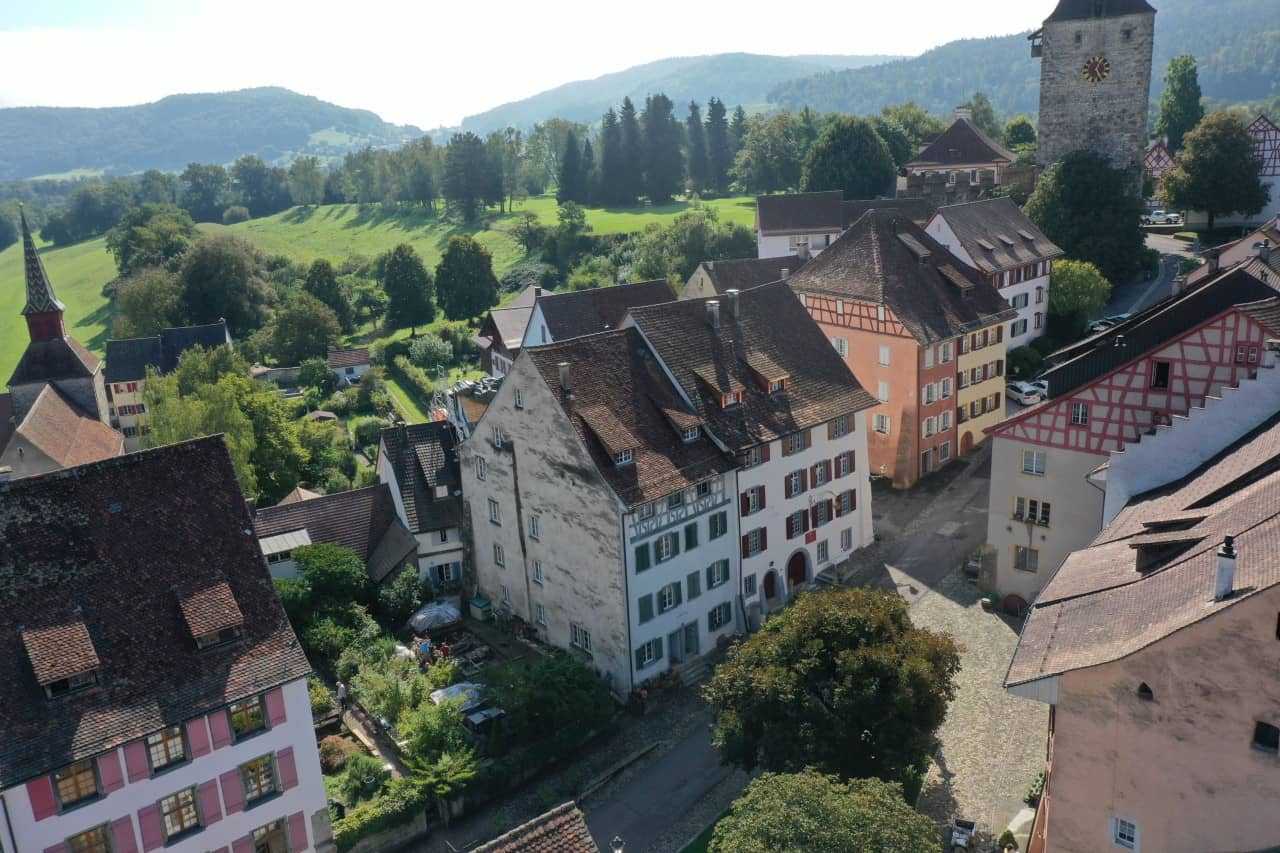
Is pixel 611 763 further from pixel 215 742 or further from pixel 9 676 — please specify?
pixel 9 676

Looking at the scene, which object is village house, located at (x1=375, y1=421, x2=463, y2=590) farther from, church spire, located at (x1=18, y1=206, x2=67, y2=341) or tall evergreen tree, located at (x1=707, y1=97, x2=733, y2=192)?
tall evergreen tree, located at (x1=707, y1=97, x2=733, y2=192)

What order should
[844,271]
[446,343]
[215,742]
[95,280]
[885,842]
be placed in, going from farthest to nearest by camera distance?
[95,280], [446,343], [844,271], [215,742], [885,842]

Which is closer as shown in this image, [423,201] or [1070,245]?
[1070,245]

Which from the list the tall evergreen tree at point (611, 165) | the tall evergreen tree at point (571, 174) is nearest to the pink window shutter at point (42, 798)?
the tall evergreen tree at point (611, 165)

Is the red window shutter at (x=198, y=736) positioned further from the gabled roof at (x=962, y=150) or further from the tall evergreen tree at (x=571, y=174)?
the tall evergreen tree at (x=571, y=174)

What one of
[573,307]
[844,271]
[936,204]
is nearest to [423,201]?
[936,204]

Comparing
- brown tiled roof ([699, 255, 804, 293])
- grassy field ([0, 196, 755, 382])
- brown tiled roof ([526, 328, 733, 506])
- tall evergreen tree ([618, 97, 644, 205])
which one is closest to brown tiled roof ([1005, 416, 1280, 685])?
brown tiled roof ([526, 328, 733, 506])

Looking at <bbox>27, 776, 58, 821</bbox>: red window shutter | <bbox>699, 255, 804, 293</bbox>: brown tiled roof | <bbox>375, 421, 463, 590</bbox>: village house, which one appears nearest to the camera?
<bbox>27, 776, 58, 821</bbox>: red window shutter
